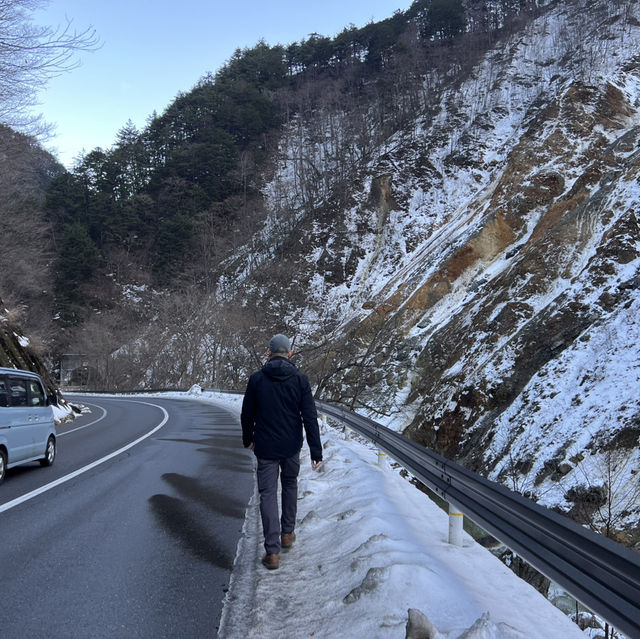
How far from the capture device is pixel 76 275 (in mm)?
62719

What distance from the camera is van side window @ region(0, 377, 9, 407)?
27.6 ft

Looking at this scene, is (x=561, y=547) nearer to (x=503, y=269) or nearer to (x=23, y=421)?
(x=23, y=421)

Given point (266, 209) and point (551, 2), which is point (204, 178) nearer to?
point (266, 209)

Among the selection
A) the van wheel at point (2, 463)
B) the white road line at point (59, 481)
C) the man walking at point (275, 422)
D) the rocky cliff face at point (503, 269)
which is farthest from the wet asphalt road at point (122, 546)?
the rocky cliff face at point (503, 269)

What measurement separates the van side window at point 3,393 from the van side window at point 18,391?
0.64ft

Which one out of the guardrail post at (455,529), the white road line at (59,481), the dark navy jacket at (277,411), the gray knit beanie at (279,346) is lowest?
the white road line at (59,481)

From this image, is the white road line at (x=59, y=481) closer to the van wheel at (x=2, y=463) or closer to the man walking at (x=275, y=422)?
the van wheel at (x=2, y=463)

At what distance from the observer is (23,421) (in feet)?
29.6

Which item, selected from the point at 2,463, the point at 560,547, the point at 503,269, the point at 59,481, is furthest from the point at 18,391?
the point at 503,269

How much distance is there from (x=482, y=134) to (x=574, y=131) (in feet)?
74.0

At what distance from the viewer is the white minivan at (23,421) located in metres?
8.41

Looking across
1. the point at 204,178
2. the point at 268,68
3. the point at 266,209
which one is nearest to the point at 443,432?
the point at 266,209

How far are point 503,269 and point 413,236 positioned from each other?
72.3ft

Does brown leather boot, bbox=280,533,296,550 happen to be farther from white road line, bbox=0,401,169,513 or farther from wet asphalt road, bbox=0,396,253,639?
white road line, bbox=0,401,169,513
